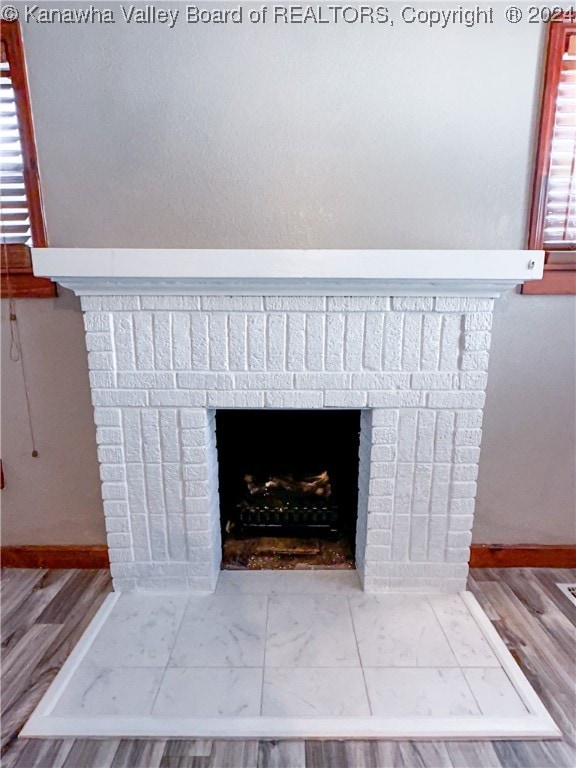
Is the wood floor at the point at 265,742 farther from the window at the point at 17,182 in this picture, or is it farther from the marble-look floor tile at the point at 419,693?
the window at the point at 17,182

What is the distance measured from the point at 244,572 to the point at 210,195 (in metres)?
1.37

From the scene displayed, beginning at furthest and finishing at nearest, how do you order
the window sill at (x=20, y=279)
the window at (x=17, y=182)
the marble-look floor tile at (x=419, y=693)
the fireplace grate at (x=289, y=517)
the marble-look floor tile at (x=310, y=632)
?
the fireplace grate at (x=289, y=517) < the window sill at (x=20, y=279) < the window at (x=17, y=182) < the marble-look floor tile at (x=310, y=632) < the marble-look floor tile at (x=419, y=693)

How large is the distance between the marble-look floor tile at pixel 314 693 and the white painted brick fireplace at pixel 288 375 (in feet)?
1.26

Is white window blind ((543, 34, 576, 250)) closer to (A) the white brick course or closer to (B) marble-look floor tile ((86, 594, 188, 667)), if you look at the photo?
(A) the white brick course

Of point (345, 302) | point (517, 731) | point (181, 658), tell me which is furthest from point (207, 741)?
point (345, 302)

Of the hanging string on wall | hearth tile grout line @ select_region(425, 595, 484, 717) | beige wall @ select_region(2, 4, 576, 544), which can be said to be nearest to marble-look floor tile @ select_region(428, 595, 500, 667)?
hearth tile grout line @ select_region(425, 595, 484, 717)

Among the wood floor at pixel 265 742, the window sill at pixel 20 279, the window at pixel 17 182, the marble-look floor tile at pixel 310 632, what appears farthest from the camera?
the window sill at pixel 20 279

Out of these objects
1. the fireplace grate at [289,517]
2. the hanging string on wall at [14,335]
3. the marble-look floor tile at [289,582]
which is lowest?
the marble-look floor tile at [289,582]

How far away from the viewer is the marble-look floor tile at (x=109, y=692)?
1194 millimetres

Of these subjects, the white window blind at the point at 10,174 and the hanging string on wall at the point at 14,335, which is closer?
the white window blind at the point at 10,174

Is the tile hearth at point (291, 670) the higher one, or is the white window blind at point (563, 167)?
the white window blind at point (563, 167)

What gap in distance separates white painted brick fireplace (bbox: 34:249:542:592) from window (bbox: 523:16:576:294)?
386mm

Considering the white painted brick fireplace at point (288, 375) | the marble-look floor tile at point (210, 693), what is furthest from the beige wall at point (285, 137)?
the marble-look floor tile at point (210, 693)

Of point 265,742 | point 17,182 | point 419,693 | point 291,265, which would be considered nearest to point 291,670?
point 265,742
